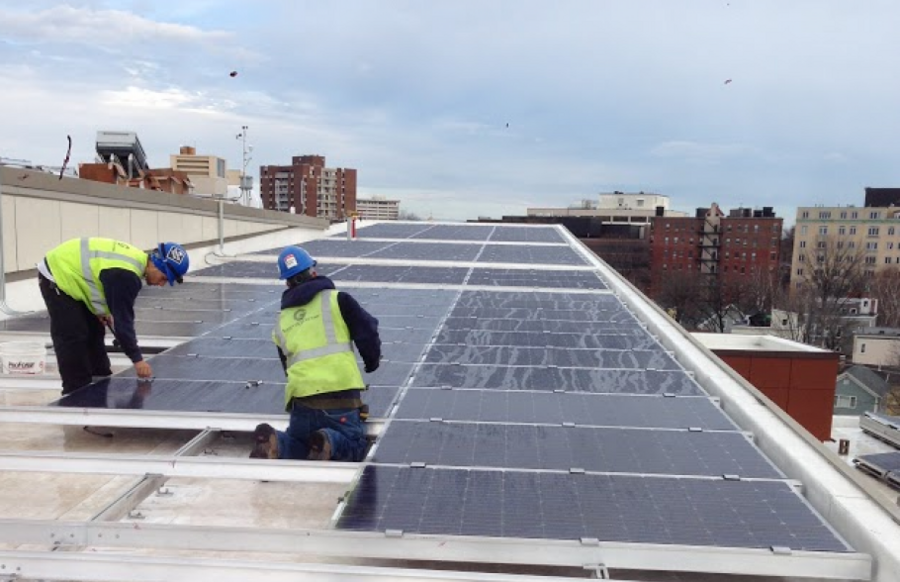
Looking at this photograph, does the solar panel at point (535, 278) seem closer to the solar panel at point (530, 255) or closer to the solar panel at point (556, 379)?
the solar panel at point (530, 255)

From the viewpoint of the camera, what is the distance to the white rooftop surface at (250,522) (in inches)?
127

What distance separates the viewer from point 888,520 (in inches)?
148

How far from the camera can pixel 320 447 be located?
4.75 meters

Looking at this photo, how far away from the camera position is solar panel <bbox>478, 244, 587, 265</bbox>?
757 inches

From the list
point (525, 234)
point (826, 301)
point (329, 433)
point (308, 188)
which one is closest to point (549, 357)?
point (329, 433)

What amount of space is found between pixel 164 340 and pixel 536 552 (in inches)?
256

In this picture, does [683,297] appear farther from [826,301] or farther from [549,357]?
[549,357]

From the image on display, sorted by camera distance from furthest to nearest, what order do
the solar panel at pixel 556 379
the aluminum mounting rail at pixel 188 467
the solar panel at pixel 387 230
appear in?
the solar panel at pixel 387 230, the solar panel at pixel 556 379, the aluminum mounting rail at pixel 188 467

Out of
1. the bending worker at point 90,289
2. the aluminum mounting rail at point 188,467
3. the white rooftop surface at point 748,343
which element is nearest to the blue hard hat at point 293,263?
the bending worker at point 90,289

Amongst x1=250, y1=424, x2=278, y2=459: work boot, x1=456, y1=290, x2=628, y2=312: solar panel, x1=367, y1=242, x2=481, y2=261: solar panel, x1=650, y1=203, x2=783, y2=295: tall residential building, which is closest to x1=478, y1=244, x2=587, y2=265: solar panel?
x1=367, y1=242, x2=481, y2=261: solar panel

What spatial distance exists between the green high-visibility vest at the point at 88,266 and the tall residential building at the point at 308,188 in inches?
2795

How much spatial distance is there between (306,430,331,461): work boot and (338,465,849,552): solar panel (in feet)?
1.44

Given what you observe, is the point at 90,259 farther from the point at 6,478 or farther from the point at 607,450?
the point at 607,450

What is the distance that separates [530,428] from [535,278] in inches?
407
